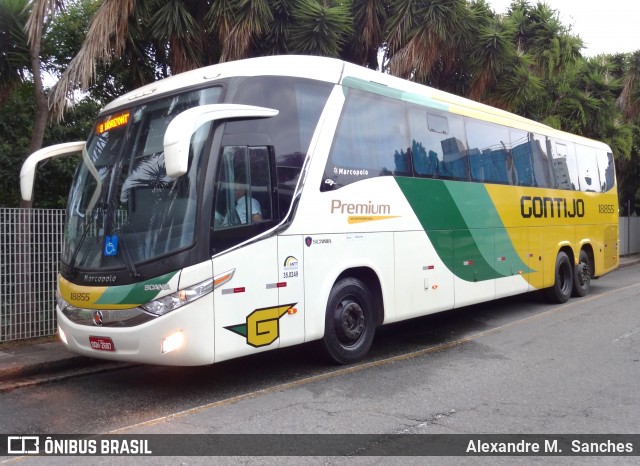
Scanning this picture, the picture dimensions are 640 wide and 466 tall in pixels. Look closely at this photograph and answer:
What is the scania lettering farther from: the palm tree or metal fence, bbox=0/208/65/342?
the palm tree

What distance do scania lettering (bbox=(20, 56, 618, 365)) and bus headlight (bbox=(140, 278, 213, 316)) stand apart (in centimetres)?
1

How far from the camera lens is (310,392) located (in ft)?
21.3

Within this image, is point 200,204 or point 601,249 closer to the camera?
point 200,204

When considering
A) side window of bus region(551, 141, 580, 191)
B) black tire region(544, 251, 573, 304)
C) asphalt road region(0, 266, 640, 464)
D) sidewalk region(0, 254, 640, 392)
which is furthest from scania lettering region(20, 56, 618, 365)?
side window of bus region(551, 141, 580, 191)

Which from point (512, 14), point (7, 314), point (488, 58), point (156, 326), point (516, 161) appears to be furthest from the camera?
point (512, 14)

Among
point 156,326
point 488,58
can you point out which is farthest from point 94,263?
point 488,58

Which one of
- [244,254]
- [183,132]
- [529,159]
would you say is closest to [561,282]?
[529,159]

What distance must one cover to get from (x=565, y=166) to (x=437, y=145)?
5.44 metres

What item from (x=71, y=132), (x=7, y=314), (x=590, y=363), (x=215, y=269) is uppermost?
(x=71, y=132)

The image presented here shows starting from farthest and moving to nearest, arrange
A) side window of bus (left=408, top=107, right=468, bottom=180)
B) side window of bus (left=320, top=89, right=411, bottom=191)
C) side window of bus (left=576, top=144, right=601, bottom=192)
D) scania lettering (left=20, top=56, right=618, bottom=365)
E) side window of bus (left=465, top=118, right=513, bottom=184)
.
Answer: side window of bus (left=576, top=144, right=601, bottom=192), side window of bus (left=465, top=118, right=513, bottom=184), side window of bus (left=408, top=107, right=468, bottom=180), side window of bus (left=320, top=89, right=411, bottom=191), scania lettering (left=20, top=56, right=618, bottom=365)

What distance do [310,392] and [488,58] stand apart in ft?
33.6

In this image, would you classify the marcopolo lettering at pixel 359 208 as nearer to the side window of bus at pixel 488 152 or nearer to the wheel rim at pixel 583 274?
the side window of bus at pixel 488 152

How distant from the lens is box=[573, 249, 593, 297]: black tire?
13.5 metres

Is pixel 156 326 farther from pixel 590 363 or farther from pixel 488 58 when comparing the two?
pixel 488 58
